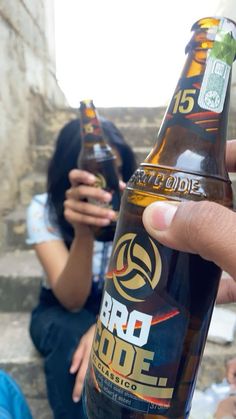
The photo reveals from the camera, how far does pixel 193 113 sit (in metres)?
0.34

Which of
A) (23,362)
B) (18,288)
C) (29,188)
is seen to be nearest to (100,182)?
(23,362)

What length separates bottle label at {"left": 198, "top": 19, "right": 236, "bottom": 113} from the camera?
337 mm

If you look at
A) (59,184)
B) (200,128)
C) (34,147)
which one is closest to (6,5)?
(34,147)

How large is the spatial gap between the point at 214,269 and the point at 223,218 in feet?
0.20

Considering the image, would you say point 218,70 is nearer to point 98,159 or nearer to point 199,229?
point 199,229

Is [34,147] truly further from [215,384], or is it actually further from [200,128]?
[200,128]

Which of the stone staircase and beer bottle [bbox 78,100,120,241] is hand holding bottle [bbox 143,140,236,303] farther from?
the stone staircase

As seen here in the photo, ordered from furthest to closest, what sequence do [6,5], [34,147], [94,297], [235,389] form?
[34,147], [6,5], [94,297], [235,389]

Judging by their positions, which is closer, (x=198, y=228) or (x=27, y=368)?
(x=198, y=228)

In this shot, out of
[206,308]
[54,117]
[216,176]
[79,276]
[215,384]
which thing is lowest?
[215,384]

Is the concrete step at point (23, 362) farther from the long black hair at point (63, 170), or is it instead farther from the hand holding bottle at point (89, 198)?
the hand holding bottle at point (89, 198)

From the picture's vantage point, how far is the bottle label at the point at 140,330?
1.07 ft

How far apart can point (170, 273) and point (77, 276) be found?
0.54 meters

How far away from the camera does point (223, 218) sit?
0.30m
